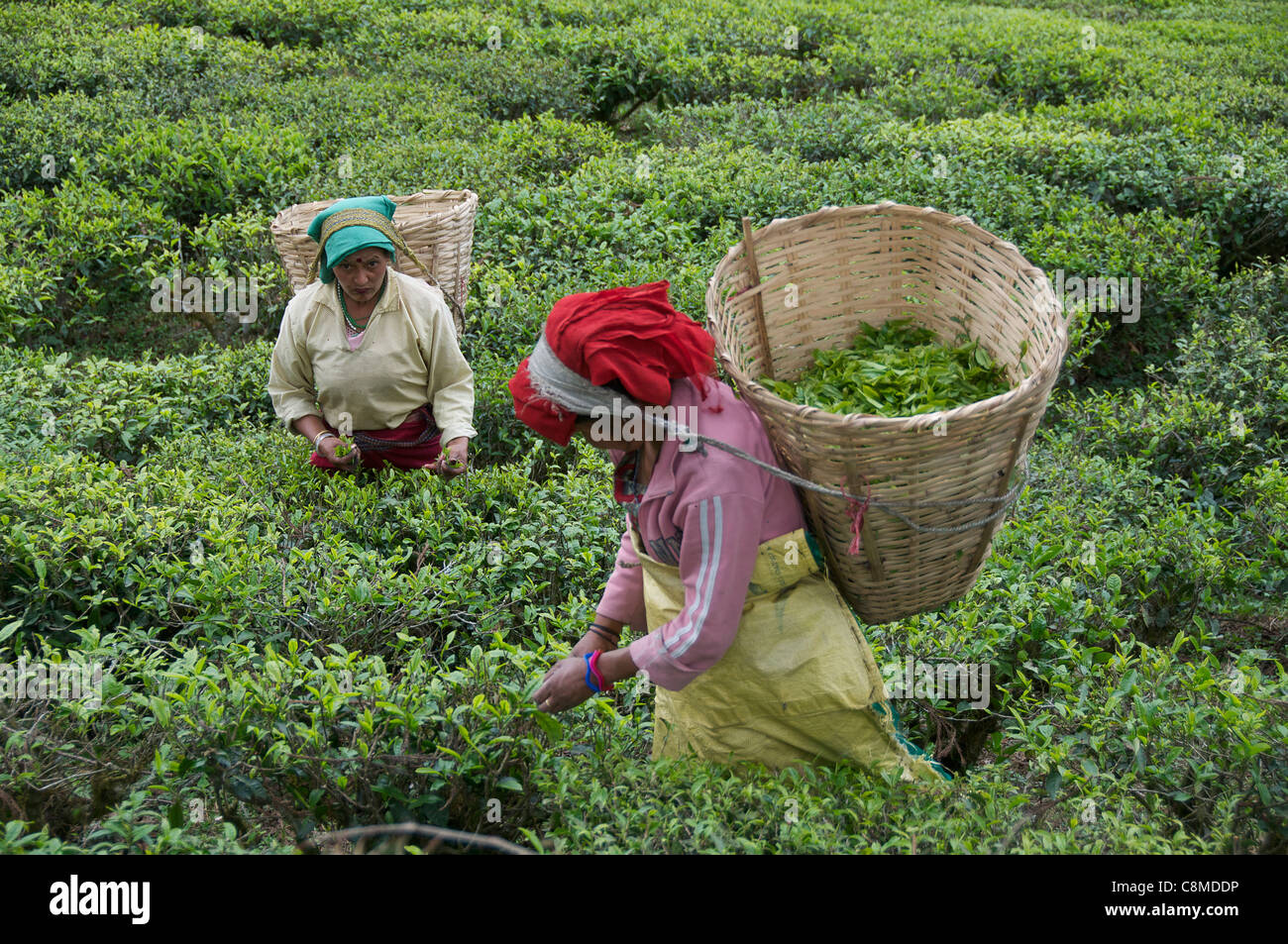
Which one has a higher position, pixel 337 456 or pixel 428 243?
pixel 428 243

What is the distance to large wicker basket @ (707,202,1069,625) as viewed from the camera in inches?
75.8

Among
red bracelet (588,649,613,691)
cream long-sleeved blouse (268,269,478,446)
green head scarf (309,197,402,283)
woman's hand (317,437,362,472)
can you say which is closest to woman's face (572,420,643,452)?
red bracelet (588,649,613,691)

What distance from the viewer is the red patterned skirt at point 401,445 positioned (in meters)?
3.77

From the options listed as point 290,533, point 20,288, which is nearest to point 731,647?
point 290,533

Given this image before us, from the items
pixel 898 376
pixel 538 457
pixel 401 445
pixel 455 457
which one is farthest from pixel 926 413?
pixel 538 457

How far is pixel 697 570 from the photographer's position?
2014 mm

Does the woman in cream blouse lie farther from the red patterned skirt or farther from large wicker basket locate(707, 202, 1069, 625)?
large wicker basket locate(707, 202, 1069, 625)

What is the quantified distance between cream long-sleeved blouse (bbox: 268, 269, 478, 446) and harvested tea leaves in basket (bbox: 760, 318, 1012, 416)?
149 centimetres

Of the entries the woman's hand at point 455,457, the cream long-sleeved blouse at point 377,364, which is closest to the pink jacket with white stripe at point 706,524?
the woman's hand at point 455,457

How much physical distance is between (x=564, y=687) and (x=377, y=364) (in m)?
1.68

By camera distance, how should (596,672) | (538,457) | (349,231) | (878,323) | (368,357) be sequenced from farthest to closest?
(538,457) → (368,357) → (349,231) → (878,323) → (596,672)

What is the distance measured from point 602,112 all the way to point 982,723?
290 inches

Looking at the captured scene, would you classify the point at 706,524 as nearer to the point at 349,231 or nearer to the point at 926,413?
the point at 926,413

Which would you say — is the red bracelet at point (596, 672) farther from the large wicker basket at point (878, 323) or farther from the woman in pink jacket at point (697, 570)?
the large wicker basket at point (878, 323)
